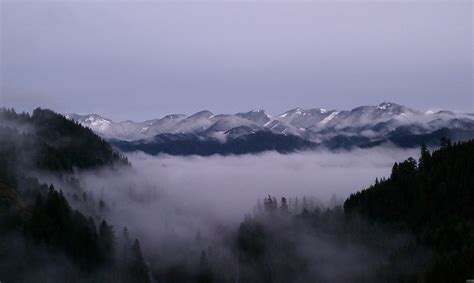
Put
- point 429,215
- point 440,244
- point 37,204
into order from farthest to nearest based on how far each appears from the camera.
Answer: point 429,215 → point 37,204 → point 440,244

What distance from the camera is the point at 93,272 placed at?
186 m

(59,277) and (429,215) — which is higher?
(429,215)

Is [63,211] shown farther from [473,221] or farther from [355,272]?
[473,221]

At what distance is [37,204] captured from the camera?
184500 millimetres

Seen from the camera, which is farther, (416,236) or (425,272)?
(416,236)

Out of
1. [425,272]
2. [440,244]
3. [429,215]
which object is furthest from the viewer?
[429,215]

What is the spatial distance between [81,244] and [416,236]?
97.6 meters

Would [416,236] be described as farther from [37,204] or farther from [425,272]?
[37,204]

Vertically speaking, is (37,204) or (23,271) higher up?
(37,204)

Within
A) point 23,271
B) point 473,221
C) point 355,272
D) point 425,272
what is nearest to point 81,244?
point 23,271

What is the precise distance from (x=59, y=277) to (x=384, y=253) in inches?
3728

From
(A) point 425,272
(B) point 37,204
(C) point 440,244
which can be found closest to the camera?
(A) point 425,272

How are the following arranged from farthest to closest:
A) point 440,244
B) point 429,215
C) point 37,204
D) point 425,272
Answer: point 429,215 → point 37,204 → point 440,244 → point 425,272

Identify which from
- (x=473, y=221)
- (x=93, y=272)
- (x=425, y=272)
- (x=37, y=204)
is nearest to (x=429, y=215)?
(x=473, y=221)
